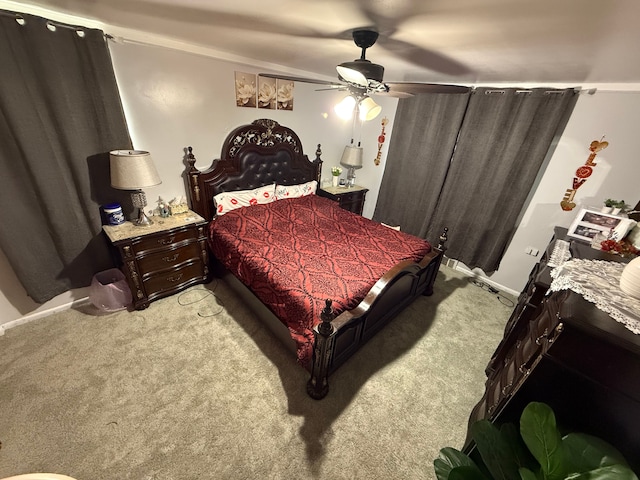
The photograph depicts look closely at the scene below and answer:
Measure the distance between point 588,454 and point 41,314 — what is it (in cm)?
380

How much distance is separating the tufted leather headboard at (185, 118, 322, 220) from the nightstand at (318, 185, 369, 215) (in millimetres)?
522

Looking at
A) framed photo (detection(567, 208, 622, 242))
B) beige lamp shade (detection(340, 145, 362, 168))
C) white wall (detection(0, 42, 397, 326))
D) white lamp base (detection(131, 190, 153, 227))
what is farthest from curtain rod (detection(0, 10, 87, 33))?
framed photo (detection(567, 208, 622, 242))

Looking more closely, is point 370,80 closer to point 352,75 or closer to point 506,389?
point 352,75

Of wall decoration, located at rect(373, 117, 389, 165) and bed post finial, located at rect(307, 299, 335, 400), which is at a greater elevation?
wall decoration, located at rect(373, 117, 389, 165)

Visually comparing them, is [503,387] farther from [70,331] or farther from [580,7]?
[70,331]

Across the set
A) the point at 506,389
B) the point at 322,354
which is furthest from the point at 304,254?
the point at 506,389

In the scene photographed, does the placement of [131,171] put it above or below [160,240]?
above

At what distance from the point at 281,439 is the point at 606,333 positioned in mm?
1778

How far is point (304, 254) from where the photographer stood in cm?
238

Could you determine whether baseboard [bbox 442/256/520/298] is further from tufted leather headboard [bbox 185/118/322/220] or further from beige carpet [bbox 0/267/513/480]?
tufted leather headboard [bbox 185/118/322/220]

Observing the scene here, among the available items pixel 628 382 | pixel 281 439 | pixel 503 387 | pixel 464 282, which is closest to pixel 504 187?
pixel 464 282

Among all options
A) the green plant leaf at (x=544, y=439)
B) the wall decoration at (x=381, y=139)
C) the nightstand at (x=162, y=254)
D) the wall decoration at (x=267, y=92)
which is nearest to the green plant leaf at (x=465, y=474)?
the green plant leaf at (x=544, y=439)

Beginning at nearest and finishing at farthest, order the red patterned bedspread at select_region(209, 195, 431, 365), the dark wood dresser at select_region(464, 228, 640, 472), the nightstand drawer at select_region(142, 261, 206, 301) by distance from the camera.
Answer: the dark wood dresser at select_region(464, 228, 640, 472) → the red patterned bedspread at select_region(209, 195, 431, 365) → the nightstand drawer at select_region(142, 261, 206, 301)

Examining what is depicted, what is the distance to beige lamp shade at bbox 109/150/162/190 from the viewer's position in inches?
83.8
